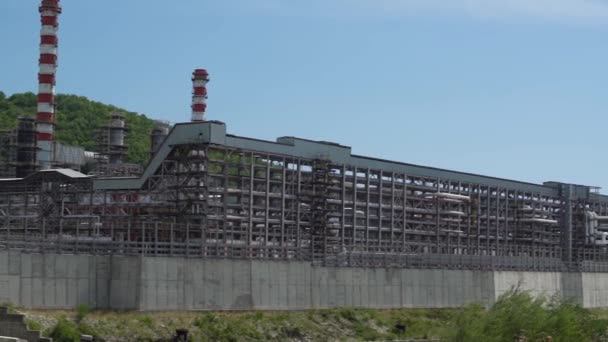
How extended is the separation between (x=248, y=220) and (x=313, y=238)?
3.79m

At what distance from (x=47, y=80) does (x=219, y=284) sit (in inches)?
1396

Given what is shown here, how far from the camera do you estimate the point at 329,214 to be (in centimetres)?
6544

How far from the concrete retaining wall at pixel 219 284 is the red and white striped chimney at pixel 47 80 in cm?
2944

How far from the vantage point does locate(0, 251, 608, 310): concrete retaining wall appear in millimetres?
44188

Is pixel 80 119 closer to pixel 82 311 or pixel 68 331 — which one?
pixel 82 311

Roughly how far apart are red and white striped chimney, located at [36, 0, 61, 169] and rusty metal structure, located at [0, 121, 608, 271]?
698 centimetres

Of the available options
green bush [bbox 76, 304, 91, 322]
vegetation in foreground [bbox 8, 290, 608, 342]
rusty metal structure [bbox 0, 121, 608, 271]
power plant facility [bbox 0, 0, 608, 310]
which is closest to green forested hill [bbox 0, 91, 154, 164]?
power plant facility [bbox 0, 0, 608, 310]

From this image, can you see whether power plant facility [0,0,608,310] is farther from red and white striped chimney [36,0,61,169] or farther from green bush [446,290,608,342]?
green bush [446,290,608,342]

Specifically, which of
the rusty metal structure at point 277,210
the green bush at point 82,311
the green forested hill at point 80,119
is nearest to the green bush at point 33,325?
the green bush at point 82,311

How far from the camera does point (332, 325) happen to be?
54.1 meters

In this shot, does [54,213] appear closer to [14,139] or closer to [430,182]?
[14,139]

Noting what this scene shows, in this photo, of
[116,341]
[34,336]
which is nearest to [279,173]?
[116,341]

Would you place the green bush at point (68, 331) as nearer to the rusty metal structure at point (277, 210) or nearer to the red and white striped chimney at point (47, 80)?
the rusty metal structure at point (277, 210)

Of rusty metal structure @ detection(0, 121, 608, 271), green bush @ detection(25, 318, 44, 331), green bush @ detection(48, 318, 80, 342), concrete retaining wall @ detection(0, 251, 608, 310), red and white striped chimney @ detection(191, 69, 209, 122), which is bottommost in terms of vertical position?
green bush @ detection(48, 318, 80, 342)
